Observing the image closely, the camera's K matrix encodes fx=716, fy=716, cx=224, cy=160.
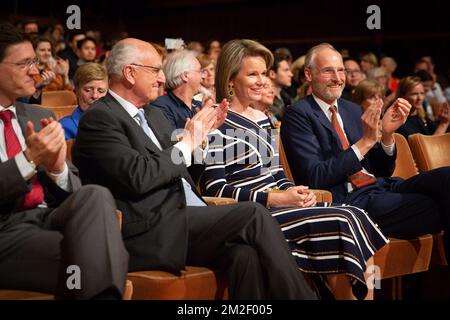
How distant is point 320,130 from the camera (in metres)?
3.11

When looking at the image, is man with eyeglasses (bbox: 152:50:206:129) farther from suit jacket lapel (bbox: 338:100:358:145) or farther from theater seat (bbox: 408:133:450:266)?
theater seat (bbox: 408:133:450:266)

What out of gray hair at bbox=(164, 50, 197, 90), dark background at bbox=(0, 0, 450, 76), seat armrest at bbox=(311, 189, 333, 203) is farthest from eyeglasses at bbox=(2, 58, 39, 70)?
dark background at bbox=(0, 0, 450, 76)

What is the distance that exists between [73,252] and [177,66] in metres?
2.32

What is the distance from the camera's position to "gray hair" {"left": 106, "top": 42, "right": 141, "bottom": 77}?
254 cm

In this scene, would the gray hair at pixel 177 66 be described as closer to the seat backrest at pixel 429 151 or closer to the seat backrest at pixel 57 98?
the seat backrest at pixel 57 98

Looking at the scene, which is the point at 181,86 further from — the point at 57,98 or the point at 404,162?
the point at 404,162

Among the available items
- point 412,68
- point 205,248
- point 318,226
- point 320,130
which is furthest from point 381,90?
point 412,68

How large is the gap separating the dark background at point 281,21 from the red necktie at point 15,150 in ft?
25.6

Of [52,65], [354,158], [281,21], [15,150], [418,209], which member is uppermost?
[281,21]

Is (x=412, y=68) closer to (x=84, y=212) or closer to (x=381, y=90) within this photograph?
(x=381, y=90)

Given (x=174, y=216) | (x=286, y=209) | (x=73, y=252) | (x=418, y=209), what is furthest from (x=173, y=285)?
(x=418, y=209)

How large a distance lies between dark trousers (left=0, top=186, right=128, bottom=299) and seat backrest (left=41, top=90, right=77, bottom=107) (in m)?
2.60

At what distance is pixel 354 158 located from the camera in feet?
9.57

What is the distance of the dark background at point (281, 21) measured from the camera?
9.84 meters
